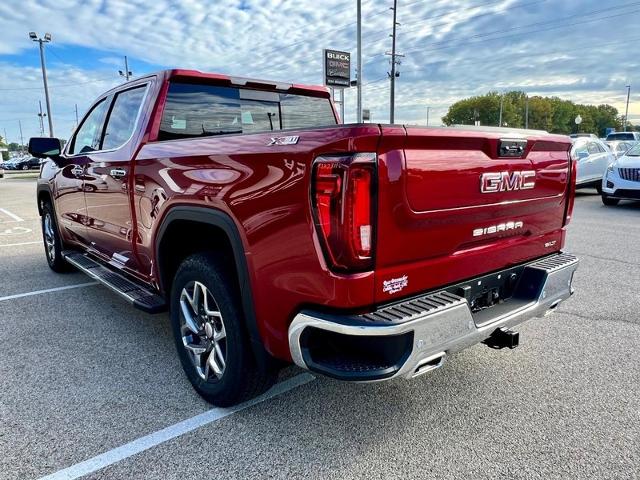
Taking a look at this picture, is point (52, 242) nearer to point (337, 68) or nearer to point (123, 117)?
point (123, 117)

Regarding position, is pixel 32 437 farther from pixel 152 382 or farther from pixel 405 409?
pixel 405 409

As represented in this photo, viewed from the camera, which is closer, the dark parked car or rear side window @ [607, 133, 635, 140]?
rear side window @ [607, 133, 635, 140]

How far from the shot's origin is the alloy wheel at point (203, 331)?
8.90 feet

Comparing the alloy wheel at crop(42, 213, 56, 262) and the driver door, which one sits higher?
the driver door

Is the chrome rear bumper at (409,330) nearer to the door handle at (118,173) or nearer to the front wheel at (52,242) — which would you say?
the door handle at (118,173)

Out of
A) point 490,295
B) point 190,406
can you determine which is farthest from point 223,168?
point 490,295

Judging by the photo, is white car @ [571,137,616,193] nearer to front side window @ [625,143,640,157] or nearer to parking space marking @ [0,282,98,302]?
front side window @ [625,143,640,157]

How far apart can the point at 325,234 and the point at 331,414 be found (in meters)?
1.23

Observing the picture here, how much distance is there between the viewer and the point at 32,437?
253 centimetres

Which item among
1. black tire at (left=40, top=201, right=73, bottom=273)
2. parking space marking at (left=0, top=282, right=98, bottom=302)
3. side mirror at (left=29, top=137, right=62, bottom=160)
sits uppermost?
side mirror at (left=29, top=137, right=62, bottom=160)

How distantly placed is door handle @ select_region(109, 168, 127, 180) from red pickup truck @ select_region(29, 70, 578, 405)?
0.9 inches

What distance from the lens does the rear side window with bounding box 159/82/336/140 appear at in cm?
350

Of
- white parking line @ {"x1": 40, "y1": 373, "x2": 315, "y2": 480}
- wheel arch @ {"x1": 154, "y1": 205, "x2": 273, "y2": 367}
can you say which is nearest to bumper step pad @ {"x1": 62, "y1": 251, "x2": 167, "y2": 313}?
wheel arch @ {"x1": 154, "y1": 205, "x2": 273, "y2": 367}

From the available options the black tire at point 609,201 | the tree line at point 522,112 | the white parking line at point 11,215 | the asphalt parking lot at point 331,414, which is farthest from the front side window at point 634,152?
the tree line at point 522,112
